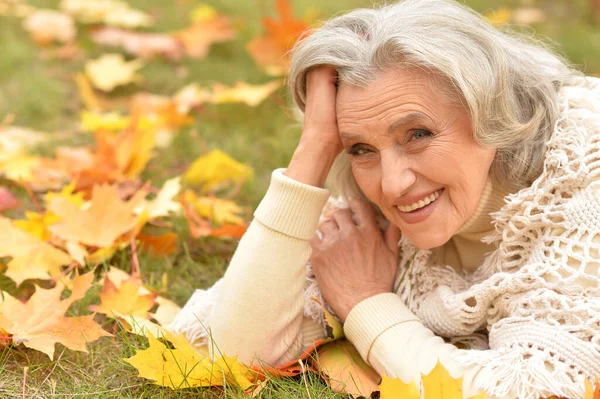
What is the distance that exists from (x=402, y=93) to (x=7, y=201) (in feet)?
6.20

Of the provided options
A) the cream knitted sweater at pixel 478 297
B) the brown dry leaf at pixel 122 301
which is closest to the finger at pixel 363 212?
the cream knitted sweater at pixel 478 297

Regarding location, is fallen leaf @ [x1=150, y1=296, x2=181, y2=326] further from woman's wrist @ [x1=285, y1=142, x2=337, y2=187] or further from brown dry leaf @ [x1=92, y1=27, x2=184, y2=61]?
brown dry leaf @ [x1=92, y1=27, x2=184, y2=61]

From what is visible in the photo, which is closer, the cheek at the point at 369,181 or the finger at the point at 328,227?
the cheek at the point at 369,181

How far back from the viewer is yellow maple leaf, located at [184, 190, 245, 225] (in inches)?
117

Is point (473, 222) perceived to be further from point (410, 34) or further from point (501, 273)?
point (410, 34)

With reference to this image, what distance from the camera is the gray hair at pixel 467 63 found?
A: 186cm

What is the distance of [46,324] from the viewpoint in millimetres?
2121

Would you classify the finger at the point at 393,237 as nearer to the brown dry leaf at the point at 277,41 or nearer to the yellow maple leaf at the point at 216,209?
the yellow maple leaf at the point at 216,209

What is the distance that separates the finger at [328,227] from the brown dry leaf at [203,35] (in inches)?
109

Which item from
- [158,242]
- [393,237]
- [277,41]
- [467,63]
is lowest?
[158,242]

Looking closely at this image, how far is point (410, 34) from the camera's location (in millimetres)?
1878

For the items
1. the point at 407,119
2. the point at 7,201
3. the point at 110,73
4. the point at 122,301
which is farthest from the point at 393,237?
the point at 110,73

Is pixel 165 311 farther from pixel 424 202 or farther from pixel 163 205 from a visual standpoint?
pixel 424 202

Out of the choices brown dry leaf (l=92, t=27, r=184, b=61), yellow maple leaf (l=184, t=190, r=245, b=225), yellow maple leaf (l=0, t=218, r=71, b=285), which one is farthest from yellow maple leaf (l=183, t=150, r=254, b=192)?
brown dry leaf (l=92, t=27, r=184, b=61)
